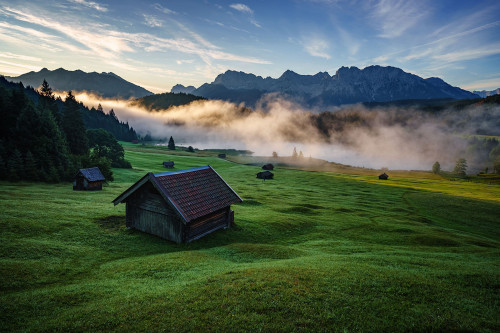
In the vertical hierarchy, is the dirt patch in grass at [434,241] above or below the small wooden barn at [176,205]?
below

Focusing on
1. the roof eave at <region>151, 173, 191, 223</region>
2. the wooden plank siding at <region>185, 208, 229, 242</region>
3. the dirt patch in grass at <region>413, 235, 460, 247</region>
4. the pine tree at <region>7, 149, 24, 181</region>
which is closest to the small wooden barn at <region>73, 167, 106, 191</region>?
the pine tree at <region>7, 149, 24, 181</region>

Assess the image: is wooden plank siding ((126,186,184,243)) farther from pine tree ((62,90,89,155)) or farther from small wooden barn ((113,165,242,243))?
pine tree ((62,90,89,155))

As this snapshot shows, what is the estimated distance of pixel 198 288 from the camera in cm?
1183

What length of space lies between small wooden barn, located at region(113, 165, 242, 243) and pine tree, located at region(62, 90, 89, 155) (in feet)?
233

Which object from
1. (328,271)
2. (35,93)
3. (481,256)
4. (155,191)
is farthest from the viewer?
(35,93)

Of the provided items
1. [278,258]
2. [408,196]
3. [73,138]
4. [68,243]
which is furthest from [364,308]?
[73,138]

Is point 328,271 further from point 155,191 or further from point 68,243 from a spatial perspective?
point 68,243

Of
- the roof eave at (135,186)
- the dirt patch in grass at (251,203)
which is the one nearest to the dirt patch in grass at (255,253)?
the roof eave at (135,186)

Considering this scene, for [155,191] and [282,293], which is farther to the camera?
[155,191]

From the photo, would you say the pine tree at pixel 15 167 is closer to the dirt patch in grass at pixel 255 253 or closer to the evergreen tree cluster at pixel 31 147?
the evergreen tree cluster at pixel 31 147

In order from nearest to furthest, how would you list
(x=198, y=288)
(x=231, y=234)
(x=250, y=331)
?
(x=250, y=331) < (x=198, y=288) < (x=231, y=234)

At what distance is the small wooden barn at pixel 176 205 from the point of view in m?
22.0

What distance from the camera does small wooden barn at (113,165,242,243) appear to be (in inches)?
868

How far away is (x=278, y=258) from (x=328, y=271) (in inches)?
215
